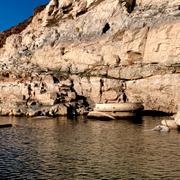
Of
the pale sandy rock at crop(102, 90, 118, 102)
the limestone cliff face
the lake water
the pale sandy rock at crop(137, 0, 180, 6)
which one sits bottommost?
the lake water

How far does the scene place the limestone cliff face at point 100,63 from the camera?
6550 cm

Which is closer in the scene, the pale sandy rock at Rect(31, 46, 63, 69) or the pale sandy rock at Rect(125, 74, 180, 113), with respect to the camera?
the pale sandy rock at Rect(125, 74, 180, 113)

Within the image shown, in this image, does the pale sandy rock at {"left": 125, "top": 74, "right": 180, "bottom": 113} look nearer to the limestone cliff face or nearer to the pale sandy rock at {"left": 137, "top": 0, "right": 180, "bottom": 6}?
the limestone cliff face

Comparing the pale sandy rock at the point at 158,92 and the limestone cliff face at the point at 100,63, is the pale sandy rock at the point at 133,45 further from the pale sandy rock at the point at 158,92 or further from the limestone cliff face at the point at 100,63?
the pale sandy rock at the point at 158,92

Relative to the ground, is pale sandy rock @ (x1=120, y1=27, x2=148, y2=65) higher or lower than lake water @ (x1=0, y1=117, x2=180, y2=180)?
higher

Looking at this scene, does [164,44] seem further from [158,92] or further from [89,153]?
[89,153]

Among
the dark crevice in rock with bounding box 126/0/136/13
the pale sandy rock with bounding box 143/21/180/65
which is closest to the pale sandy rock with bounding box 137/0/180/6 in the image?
the dark crevice in rock with bounding box 126/0/136/13

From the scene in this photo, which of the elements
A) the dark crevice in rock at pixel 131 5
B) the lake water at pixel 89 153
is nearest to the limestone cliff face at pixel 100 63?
the dark crevice in rock at pixel 131 5

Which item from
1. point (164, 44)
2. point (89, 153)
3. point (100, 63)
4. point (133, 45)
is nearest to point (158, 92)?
point (164, 44)

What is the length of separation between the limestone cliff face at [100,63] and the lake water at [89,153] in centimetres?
1693

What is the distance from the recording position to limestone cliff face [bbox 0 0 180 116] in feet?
215

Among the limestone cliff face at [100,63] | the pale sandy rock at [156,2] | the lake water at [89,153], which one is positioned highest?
Result: the pale sandy rock at [156,2]

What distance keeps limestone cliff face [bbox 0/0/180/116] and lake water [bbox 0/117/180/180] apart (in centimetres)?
1693

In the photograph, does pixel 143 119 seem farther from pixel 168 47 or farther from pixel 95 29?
pixel 95 29
